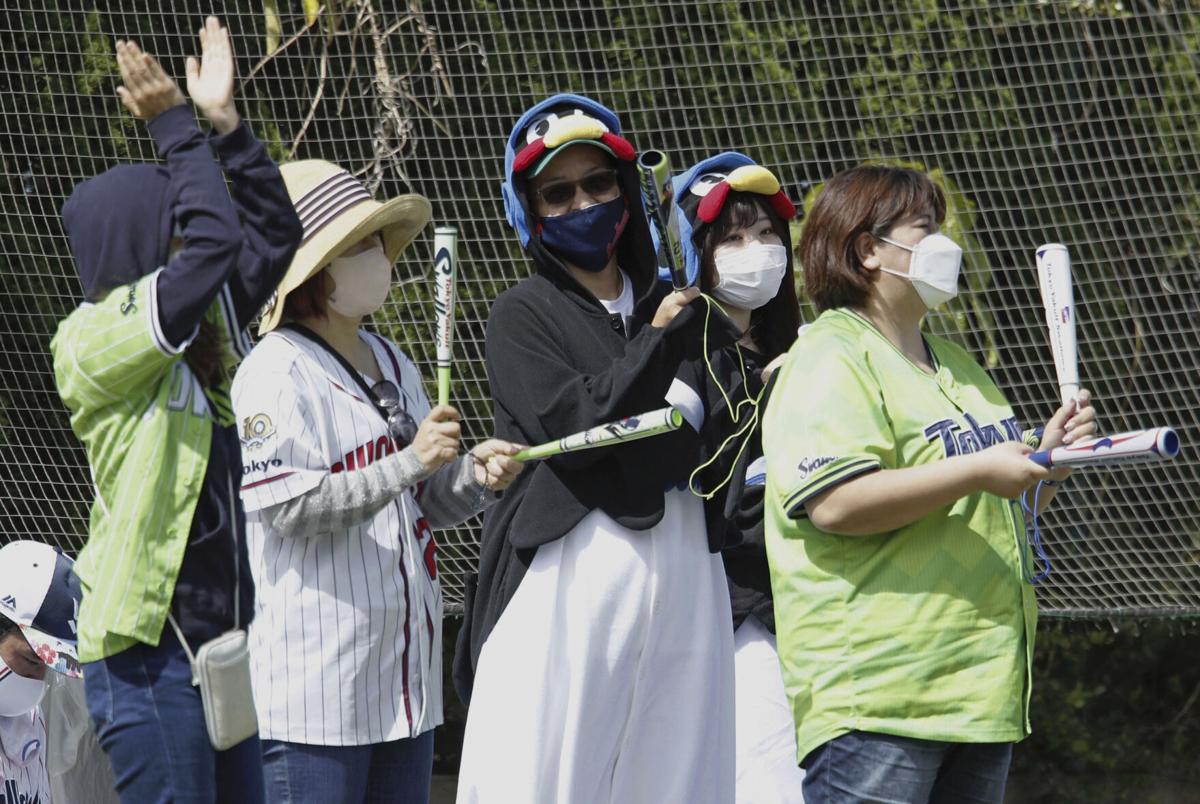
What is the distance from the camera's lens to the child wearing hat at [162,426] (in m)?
2.42

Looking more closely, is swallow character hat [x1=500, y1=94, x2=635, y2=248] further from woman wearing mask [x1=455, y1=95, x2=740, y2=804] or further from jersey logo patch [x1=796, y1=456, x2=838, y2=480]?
jersey logo patch [x1=796, y1=456, x2=838, y2=480]

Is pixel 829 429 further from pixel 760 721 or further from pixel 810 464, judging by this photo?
pixel 760 721

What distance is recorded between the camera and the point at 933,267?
2871mm

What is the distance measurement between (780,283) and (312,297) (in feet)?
3.56

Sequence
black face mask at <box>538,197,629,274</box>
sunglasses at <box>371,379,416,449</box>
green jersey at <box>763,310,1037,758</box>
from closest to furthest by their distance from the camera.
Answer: green jersey at <box>763,310,1037,758</box> < sunglasses at <box>371,379,416,449</box> < black face mask at <box>538,197,629,274</box>

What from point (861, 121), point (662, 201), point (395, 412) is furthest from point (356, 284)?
point (861, 121)

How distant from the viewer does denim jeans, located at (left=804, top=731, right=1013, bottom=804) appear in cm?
265

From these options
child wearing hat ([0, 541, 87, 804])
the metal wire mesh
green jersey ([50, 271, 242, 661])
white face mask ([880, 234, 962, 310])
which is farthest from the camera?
the metal wire mesh

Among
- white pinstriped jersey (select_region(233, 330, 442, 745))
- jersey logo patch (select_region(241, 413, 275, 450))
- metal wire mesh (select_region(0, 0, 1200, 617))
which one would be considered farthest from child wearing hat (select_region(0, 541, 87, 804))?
metal wire mesh (select_region(0, 0, 1200, 617))

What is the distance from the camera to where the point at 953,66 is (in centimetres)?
674

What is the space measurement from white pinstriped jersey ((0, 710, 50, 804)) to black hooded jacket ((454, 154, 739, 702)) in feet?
3.55

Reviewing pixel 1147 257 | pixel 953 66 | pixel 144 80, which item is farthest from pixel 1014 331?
pixel 144 80

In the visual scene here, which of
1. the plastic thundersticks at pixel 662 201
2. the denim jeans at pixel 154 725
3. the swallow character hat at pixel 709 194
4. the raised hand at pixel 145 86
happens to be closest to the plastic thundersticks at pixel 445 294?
the plastic thundersticks at pixel 662 201

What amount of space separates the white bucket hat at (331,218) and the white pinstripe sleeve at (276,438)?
19cm
